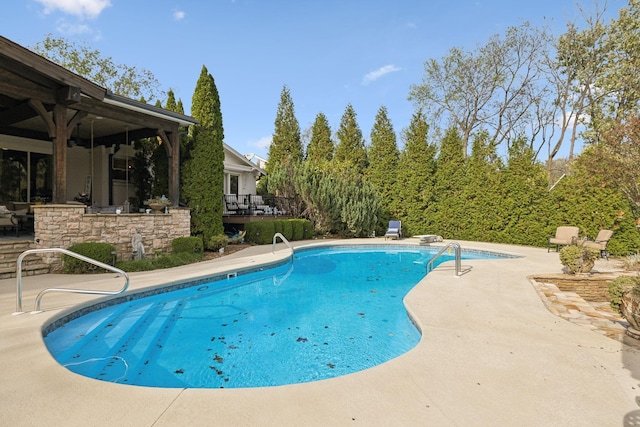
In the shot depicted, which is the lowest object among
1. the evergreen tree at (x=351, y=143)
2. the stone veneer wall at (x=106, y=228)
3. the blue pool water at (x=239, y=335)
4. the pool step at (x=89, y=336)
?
the blue pool water at (x=239, y=335)

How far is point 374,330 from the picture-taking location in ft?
18.0

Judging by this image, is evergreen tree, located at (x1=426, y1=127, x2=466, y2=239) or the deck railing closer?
the deck railing

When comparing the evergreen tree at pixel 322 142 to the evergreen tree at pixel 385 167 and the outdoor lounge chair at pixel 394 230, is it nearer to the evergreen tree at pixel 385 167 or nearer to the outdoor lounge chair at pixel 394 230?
the evergreen tree at pixel 385 167

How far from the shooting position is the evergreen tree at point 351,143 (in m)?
24.5

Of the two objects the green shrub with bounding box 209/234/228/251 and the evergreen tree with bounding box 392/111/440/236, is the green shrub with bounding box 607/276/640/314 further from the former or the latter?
the evergreen tree with bounding box 392/111/440/236

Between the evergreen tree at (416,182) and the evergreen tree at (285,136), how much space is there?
12678 millimetres

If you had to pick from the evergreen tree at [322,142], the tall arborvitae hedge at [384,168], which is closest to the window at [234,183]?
the tall arborvitae hedge at [384,168]

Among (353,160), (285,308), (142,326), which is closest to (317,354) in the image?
(285,308)

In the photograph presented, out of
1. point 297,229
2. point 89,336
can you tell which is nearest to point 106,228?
point 89,336

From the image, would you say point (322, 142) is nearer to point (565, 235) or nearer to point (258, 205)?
point (258, 205)

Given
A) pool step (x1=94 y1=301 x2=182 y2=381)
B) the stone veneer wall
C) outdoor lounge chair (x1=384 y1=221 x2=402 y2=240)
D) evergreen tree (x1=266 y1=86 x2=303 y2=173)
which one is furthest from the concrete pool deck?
evergreen tree (x1=266 y1=86 x2=303 y2=173)

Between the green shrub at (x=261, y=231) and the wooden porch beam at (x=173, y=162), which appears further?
the green shrub at (x=261, y=231)

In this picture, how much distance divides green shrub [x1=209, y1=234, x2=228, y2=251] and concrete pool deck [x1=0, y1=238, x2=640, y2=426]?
7.42 m

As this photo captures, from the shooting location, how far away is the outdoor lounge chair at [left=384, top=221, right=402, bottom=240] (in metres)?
16.8
